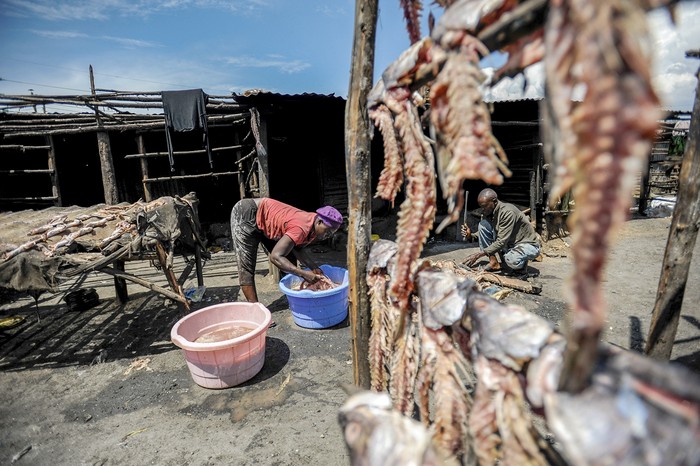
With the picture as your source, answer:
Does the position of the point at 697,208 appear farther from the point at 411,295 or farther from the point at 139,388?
the point at 139,388

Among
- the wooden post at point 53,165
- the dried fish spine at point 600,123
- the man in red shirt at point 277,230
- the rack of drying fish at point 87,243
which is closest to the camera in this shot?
the dried fish spine at point 600,123

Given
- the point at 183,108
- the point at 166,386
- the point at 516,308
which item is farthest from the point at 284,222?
the point at 183,108

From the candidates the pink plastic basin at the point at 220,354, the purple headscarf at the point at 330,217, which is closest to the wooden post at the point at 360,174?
the pink plastic basin at the point at 220,354

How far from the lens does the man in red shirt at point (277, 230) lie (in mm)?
4852

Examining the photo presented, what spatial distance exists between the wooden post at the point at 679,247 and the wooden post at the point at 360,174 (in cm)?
267

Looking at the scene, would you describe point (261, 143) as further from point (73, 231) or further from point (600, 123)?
point (600, 123)

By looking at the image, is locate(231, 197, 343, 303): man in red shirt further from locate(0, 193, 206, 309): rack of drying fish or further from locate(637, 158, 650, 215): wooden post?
locate(637, 158, 650, 215): wooden post

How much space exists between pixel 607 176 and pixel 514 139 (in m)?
12.0

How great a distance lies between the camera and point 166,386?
4062 mm

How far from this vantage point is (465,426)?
1582 millimetres

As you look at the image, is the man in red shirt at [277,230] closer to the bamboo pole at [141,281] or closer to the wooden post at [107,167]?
the bamboo pole at [141,281]

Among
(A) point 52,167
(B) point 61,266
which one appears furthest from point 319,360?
(A) point 52,167

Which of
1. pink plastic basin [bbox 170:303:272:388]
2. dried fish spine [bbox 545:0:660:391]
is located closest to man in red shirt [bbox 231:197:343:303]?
pink plastic basin [bbox 170:303:272:388]

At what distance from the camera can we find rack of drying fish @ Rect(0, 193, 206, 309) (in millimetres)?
3986
